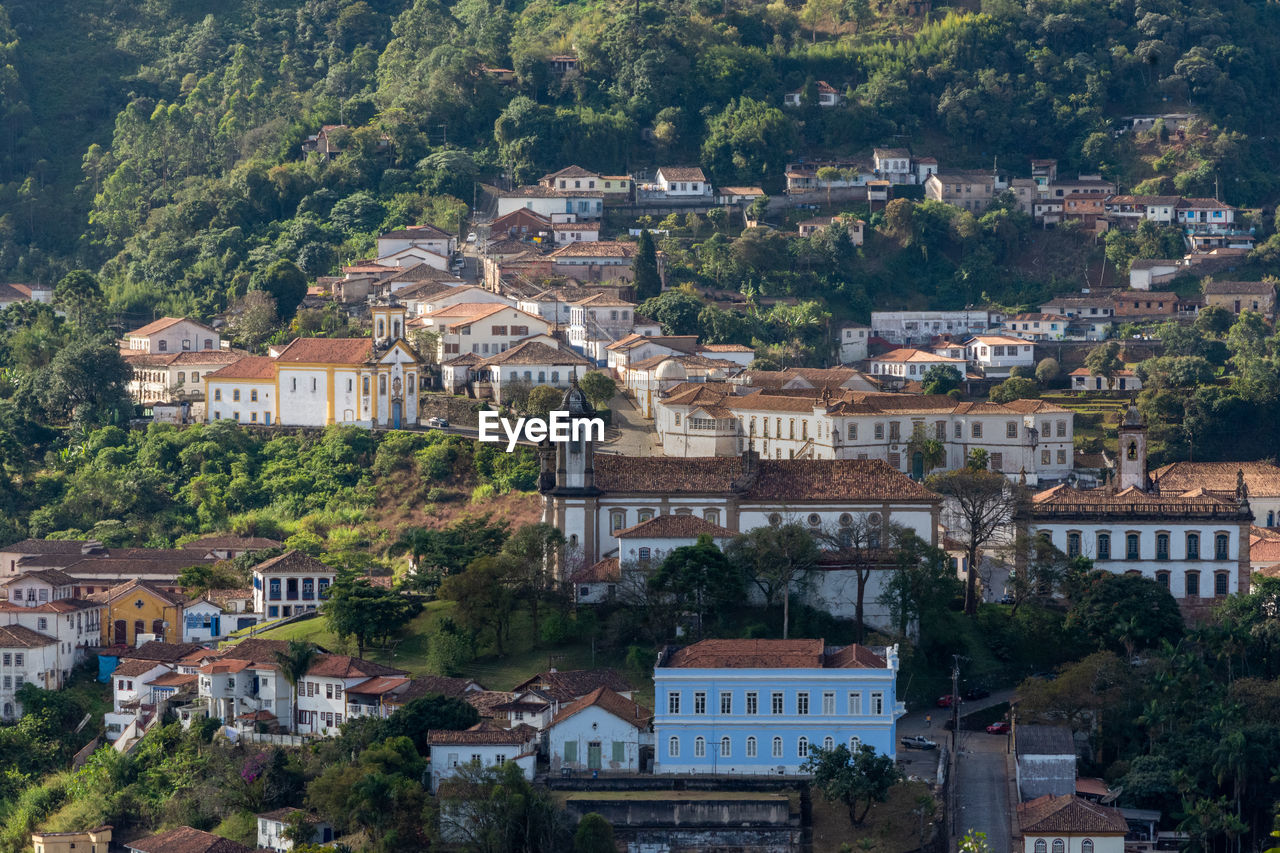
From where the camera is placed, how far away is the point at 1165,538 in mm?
66625

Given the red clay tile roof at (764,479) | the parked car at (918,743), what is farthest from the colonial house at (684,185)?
the parked car at (918,743)

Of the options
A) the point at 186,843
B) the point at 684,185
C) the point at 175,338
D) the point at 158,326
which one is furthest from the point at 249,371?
the point at 186,843

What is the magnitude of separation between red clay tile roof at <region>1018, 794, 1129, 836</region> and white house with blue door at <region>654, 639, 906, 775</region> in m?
3.83

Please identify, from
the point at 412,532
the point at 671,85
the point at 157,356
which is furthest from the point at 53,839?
the point at 671,85

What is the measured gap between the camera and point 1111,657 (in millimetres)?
58719

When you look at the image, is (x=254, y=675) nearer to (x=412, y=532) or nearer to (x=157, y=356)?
(x=412, y=532)

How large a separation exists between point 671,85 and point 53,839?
67.5 m

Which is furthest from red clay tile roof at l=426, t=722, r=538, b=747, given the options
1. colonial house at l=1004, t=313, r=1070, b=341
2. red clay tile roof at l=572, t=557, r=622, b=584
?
colonial house at l=1004, t=313, r=1070, b=341

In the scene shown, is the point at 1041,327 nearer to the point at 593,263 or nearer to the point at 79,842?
the point at 593,263

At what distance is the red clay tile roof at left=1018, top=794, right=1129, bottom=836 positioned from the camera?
52500 mm

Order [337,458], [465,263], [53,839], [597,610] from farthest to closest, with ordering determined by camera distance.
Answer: [465,263]
[337,458]
[597,610]
[53,839]

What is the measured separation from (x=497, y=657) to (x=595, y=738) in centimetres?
634

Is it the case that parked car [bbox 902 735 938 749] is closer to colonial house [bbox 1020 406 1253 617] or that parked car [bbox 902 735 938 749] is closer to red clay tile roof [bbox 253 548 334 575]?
colonial house [bbox 1020 406 1253 617]

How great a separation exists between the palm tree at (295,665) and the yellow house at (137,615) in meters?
9.71
